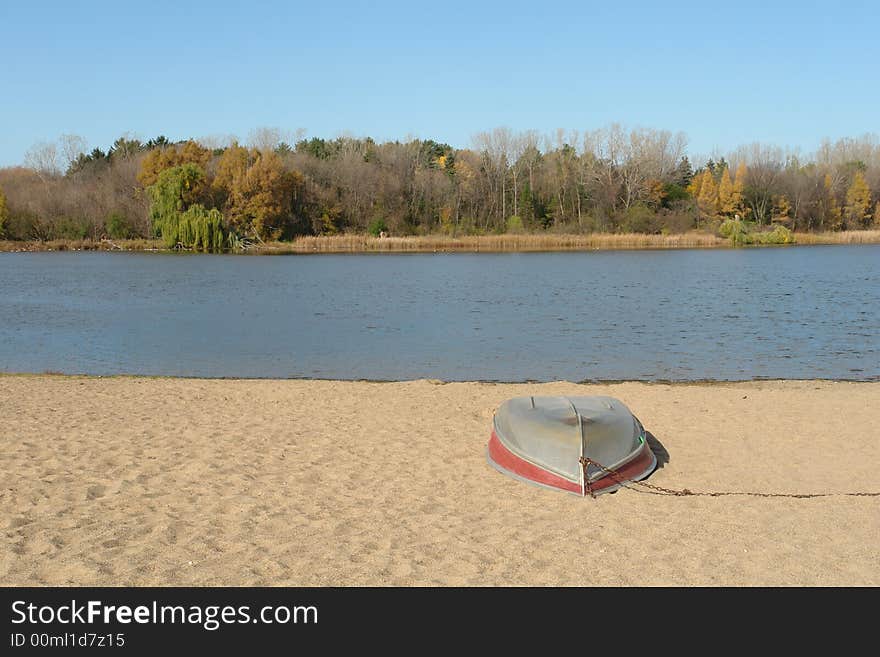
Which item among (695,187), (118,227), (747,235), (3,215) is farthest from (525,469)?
(695,187)

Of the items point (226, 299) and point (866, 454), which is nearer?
point (866, 454)

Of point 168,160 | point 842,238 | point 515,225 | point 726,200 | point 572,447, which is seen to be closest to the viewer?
point 572,447

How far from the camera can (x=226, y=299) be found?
2978 cm

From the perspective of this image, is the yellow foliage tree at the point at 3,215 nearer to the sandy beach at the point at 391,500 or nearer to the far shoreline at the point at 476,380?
the far shoreline at the point at 476,380

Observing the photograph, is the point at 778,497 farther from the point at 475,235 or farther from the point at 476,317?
the point at 475,235

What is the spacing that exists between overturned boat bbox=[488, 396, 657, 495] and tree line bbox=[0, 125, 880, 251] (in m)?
60.0

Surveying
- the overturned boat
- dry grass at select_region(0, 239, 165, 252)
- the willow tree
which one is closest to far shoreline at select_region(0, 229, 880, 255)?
dry grass at select_region(0, 239, 165, 252)

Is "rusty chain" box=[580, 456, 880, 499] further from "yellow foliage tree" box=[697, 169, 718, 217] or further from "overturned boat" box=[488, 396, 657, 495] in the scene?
"yellow foliage tree" box=[697, 169, 718, 217]

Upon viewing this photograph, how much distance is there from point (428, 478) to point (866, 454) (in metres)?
5.17

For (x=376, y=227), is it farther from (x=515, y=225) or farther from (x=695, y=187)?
(x=695, y=187)

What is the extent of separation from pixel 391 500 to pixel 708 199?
80.6 meters

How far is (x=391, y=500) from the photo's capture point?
285 inches

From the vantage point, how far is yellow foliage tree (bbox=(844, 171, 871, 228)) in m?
85.6
